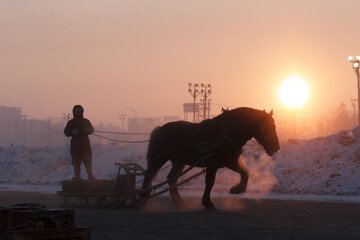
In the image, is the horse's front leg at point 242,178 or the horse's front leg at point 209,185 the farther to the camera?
the horse's front leg at point 209,185

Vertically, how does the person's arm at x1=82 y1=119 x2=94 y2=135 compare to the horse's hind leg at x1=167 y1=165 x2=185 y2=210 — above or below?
above

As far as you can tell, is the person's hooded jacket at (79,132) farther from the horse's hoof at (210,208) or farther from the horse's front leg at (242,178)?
the horse's front leg at (242,178)

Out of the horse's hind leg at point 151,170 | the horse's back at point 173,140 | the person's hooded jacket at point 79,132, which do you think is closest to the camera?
the horse's back at point 173,140

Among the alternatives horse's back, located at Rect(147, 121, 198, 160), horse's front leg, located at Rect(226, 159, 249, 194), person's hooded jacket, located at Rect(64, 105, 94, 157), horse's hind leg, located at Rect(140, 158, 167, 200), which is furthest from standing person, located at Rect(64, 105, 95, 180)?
horse's front leg, located at Rect(226, 159, 249, 194)

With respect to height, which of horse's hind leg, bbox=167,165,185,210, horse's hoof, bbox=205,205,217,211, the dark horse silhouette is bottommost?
horse's hoof, bbox=205,205,217,211

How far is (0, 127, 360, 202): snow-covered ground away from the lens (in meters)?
24.1

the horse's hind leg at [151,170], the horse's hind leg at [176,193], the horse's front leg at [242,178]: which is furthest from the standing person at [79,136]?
the horse's front leg at [242,178]

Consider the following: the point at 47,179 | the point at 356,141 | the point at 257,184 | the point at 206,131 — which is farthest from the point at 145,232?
the point at 47,179

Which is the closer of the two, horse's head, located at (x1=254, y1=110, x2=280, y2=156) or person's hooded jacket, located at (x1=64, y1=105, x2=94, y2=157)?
horse's head, located at (x1=254, y1=110, x2=280, y2=156)

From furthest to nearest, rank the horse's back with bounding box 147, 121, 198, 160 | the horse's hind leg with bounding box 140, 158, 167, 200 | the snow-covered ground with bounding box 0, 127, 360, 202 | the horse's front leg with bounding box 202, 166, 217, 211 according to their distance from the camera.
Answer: the snow-covered ground with bounding box 0, 127, 360, 202 < the horse's hind leg with bounding box 140, 158, 167, 200 < the horse's back with bounding box 147, 121, 198, 160 < the horse's front leg with bounding box 202, 166, 217, 211

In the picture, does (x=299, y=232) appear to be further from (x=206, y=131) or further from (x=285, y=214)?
(x=206, y=131)

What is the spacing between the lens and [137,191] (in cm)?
1538

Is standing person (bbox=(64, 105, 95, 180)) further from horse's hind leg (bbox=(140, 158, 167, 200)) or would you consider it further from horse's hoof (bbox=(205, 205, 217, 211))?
horse's hoof (bbox=(205, 205, 217, 211))

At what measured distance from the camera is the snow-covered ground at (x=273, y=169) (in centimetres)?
2414
